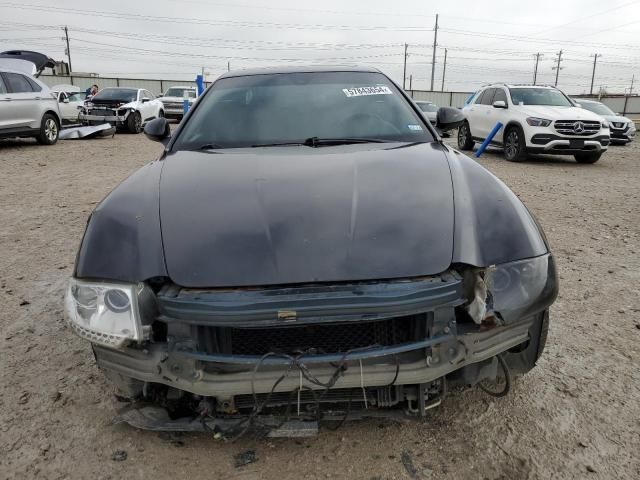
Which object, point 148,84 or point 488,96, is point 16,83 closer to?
point 488,96

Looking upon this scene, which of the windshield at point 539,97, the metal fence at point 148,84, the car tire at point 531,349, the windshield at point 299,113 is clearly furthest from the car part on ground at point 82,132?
the metal fence at point 148,84

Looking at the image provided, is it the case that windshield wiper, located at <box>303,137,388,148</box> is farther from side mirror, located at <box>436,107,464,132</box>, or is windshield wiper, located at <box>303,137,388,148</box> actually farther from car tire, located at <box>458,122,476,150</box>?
car tire, located at <box>458,122,476,150</box>

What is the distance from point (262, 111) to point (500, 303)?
71.6 inches

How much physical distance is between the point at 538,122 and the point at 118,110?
12.2m

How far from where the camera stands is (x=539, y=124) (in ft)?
32.1

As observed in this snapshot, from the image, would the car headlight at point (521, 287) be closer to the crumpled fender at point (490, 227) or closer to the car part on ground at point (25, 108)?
the crumpled fender at point (490, 227)

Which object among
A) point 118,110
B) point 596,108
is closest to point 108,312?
point 118,110

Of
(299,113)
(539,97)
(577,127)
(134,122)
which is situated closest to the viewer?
(299,113)

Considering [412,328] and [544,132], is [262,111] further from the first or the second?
[544,132]

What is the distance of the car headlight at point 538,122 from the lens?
31.8 feet

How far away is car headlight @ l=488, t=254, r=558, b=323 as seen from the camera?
170 centimetres

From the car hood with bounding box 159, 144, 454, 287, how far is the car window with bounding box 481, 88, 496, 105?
10.4m

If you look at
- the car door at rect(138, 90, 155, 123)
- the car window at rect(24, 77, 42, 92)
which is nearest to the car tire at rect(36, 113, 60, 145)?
the car window at rect(24, 77, 42, 92)

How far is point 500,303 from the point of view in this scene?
169 cm
